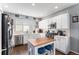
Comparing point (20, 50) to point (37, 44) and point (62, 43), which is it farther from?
point (62, 43)

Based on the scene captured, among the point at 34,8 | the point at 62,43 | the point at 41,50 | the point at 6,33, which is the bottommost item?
the point at 41,50

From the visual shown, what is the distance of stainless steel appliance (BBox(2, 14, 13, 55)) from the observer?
1.62 metres

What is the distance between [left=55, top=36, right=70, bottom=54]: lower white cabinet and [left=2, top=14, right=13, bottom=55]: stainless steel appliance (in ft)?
3.17

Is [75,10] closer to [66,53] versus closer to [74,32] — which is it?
[74,32]

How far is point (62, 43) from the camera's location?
1846mm

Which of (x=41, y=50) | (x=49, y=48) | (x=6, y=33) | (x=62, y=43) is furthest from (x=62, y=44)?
(x=6, y=33)

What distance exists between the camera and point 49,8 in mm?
1669

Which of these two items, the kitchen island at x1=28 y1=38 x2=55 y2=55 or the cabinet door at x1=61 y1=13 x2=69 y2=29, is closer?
the kitchen island at x1=28 y1=38 x2=55 y2=55

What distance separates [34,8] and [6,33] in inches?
29.9

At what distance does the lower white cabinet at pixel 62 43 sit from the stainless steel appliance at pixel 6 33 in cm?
97

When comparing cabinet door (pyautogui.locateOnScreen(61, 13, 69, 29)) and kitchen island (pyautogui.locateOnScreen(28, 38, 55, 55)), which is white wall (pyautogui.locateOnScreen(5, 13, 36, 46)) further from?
cabinet door (pyautogui.locateOnScreen(61, 13, 69, 29))

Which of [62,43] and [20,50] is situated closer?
[20,50]

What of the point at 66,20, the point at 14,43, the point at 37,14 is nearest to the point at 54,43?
the point at 66,20

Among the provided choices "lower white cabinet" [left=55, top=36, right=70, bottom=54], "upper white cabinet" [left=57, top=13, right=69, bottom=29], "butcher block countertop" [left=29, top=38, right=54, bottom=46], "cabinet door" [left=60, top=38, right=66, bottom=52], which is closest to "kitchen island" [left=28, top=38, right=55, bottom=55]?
"butcher block countertop" [left=29, top=38, right=54, bottom=46]
